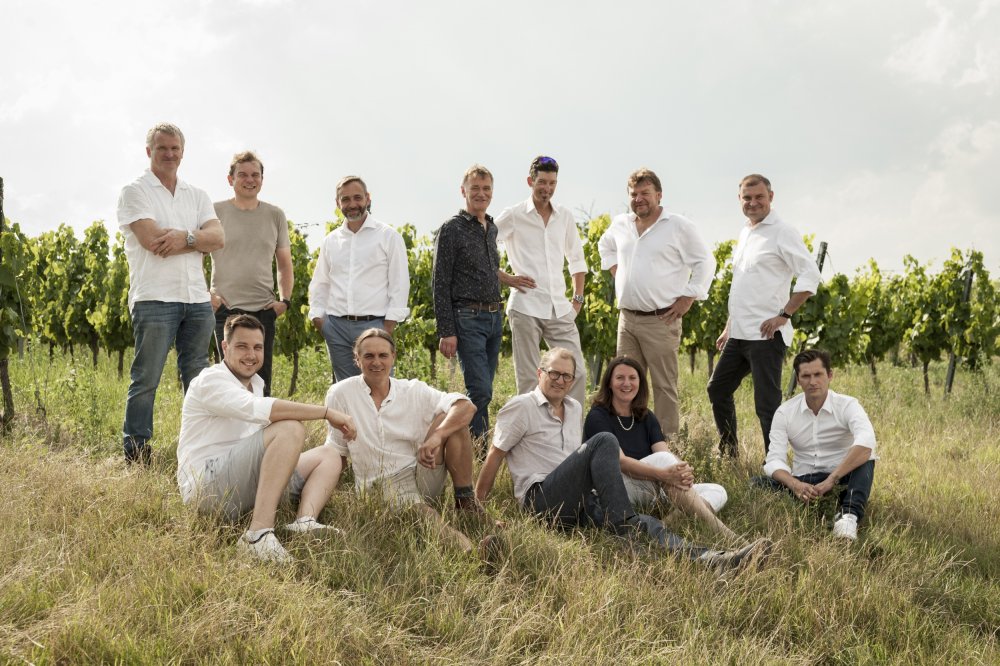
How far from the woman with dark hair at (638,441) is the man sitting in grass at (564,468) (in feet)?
0.75

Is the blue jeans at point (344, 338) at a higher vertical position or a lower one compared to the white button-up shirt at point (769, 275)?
lower

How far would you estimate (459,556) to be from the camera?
3.40 metres

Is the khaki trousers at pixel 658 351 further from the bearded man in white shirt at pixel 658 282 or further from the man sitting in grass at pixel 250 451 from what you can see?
the man sitting in grass at pixel 250 451

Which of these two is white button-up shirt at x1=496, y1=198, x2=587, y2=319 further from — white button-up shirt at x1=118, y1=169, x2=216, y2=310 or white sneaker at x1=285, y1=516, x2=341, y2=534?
white sneaker at x1=285, y1=516, x2=341, y2=534

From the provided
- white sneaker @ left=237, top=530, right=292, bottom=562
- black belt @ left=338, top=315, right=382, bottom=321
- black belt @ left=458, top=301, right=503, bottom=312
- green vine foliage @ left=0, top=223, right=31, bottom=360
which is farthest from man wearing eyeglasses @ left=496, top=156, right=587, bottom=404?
green vine foliage @ left=0, top=223, right=31, bottom=360

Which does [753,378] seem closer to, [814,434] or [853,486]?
[814,434]

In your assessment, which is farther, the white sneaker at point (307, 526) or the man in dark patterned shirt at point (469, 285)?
the man in dark patterned shirt at point (469, 285)

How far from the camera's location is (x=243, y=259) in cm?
529

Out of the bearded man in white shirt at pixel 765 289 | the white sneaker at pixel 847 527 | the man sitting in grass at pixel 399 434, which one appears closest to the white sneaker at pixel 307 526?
the man sitting in grass at pixel 399 434

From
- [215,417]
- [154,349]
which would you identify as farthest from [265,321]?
[215,417]

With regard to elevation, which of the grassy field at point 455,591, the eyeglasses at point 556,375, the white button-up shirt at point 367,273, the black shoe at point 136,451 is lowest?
the grassy field at point 455,591

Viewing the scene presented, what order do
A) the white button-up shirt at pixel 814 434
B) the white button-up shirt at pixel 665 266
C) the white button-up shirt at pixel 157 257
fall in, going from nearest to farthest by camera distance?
the white button-up shirt at pixel 157 257, the white button-up shirt at pixel 814 434, the white button-up shirt at pixel 665 266

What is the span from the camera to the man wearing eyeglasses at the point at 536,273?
5.31 metres

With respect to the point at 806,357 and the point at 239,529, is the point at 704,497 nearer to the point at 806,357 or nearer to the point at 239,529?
the point at 806,357
